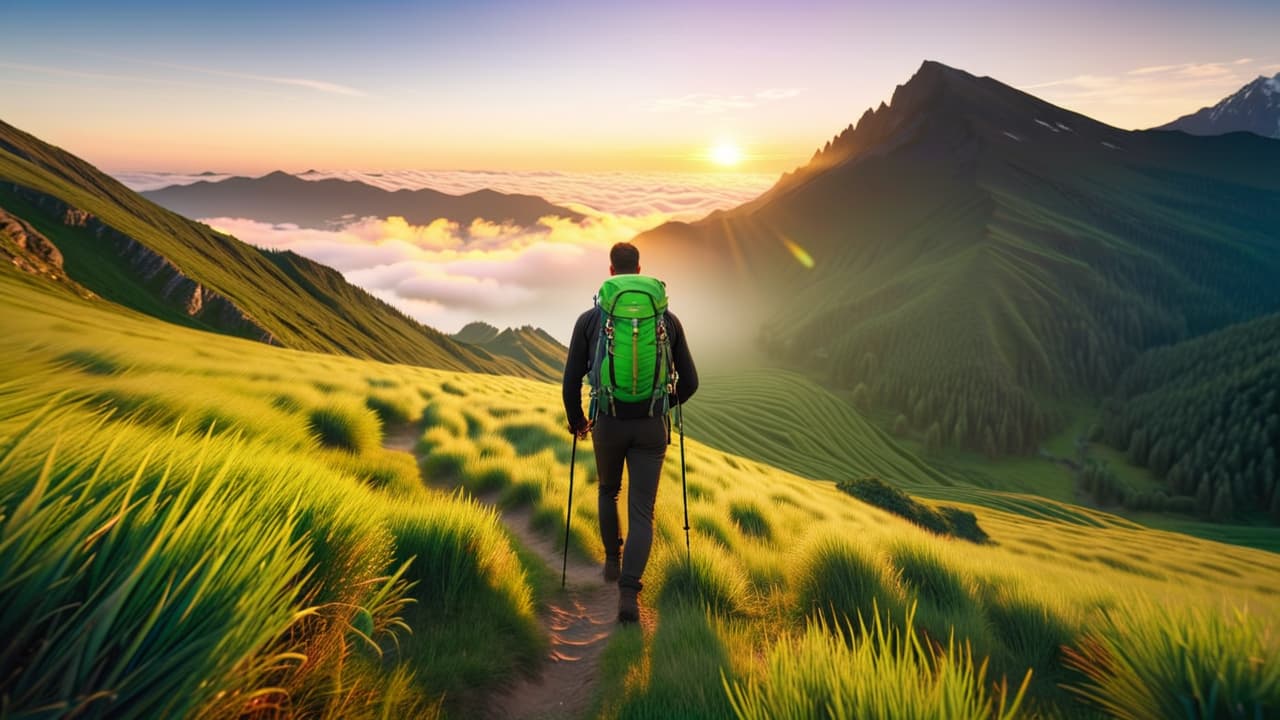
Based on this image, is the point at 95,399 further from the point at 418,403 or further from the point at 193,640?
the point at 418,403

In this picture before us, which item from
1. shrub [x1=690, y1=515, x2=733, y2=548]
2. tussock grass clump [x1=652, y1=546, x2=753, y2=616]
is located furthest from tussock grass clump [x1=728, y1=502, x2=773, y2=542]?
tussock grass clump [x1=652, y1=546, x2=753, y2=616]

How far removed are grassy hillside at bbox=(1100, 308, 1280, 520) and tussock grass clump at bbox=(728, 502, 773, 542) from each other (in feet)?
691

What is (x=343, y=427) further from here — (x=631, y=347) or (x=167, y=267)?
(x=167, y=267)

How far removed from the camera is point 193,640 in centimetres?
146

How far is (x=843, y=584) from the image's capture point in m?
4.23

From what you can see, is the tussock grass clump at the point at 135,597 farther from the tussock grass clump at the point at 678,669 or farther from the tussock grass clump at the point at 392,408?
the tussock grass clump at the point at 392,408

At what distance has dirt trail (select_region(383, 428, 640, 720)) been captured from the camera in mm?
3752

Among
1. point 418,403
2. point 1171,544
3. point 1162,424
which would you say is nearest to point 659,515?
point 418,403

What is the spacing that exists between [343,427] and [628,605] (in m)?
5.65

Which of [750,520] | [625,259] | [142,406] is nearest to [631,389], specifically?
[625,259]

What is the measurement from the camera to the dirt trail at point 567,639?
3.75m

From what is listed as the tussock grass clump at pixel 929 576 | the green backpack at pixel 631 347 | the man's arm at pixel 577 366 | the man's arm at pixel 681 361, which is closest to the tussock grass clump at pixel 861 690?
the tussock grass clump at pixel 929 576

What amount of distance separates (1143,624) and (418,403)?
13.4m

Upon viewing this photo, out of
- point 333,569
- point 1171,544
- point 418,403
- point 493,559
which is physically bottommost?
point 1171,544
